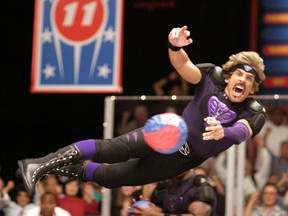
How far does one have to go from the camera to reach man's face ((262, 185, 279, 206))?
199 inches

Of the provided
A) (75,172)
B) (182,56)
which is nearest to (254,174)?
(182,56)

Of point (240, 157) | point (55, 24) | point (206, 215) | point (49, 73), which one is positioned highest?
point (55, 24)

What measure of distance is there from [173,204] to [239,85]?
1.59 metres

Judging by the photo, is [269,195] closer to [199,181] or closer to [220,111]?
[199,181]

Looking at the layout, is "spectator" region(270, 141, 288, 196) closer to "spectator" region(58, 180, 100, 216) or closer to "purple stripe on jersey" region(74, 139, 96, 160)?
"spectator" region(58, 180, 100, 216)

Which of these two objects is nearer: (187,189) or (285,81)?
(187,189)

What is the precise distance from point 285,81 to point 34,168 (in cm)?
375

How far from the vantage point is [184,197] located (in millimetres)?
4734

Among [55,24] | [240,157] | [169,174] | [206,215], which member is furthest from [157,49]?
[169,174]

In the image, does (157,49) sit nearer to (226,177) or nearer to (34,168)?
(226,177)

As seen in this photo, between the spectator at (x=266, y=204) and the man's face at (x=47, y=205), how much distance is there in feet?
7.23

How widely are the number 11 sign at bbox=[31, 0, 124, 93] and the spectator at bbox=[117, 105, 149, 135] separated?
648 mm

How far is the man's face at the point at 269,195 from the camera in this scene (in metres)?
5.04

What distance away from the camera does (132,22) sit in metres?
7.74
